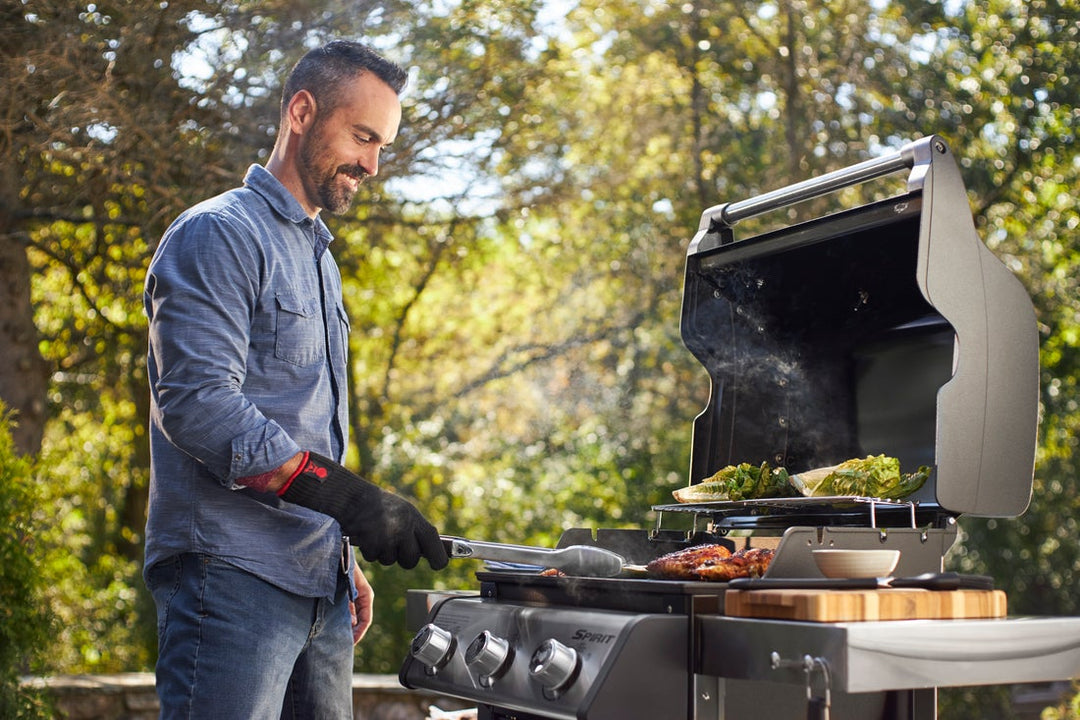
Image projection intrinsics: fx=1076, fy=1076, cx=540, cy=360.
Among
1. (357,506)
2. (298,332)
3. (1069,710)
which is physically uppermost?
(298,332)

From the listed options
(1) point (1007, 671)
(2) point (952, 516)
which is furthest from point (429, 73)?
(1) point (1007, 671)

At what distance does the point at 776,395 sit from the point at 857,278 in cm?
34

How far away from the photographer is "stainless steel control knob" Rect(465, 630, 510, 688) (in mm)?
1798

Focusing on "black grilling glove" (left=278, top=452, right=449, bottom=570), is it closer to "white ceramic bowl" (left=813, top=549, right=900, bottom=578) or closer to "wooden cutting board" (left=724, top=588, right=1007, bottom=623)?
"wooden cutting board" (left=724, top=588, right=1007, bottom=623)

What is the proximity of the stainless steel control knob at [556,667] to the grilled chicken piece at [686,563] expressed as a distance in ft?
0.98

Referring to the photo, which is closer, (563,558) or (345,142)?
(563,558)

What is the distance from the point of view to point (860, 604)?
60.8 inches

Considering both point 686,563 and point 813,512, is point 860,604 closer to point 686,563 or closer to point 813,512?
point 686,563

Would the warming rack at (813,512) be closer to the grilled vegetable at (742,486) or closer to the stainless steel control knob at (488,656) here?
the grilled vegetable at (742,486)

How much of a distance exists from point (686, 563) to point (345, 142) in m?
1.05

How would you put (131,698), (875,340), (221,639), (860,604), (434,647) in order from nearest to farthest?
(860,604) → (221,639) → (434,647) → (875,340) → (131,698)

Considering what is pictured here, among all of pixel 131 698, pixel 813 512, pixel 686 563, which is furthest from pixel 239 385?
pixel 131 698

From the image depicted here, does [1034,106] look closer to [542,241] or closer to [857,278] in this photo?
[542,241]

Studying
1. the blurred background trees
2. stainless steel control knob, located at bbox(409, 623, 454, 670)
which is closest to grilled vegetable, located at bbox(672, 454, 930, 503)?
stainless steel control knob, located at bbox(409, 623, 454, 670)
